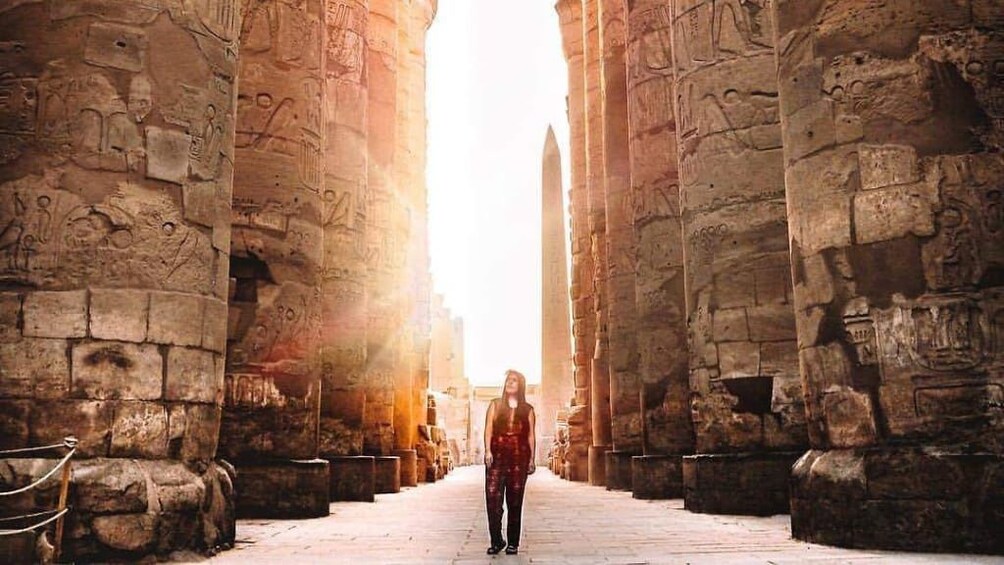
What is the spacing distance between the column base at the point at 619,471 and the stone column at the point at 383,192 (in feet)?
10.5

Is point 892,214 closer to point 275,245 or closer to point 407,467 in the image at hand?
point 275,245

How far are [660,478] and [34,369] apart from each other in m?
7.29

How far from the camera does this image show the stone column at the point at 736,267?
7.81m

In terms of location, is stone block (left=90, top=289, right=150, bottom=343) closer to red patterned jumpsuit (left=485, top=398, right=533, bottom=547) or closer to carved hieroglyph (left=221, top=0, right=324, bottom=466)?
red patterned jumpsuit (left=485, top=398, right=533, bottom=547)

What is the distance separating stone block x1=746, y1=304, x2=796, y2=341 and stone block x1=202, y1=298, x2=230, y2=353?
4.67 m

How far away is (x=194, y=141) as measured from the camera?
5.35 metres

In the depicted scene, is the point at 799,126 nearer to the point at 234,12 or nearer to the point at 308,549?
the point at 234,12

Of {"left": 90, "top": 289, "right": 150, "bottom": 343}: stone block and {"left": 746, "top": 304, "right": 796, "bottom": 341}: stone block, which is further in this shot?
{"left": 746, "top": 304, "right": 796, "bottom": 341}: stone block

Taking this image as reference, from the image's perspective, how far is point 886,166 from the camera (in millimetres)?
5199

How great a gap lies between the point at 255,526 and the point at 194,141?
321cm

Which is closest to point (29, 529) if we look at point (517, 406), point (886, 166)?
point (517, 406)

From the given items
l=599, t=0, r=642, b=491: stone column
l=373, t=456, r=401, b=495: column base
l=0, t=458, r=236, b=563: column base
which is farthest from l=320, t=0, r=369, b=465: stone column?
l=0, t=458, r=236, b=563: column base

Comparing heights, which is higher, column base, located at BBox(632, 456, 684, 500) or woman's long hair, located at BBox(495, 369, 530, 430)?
woman's long hair, located at BBox(495, 369, 530, 430)

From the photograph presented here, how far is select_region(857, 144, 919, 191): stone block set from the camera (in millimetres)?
5113
